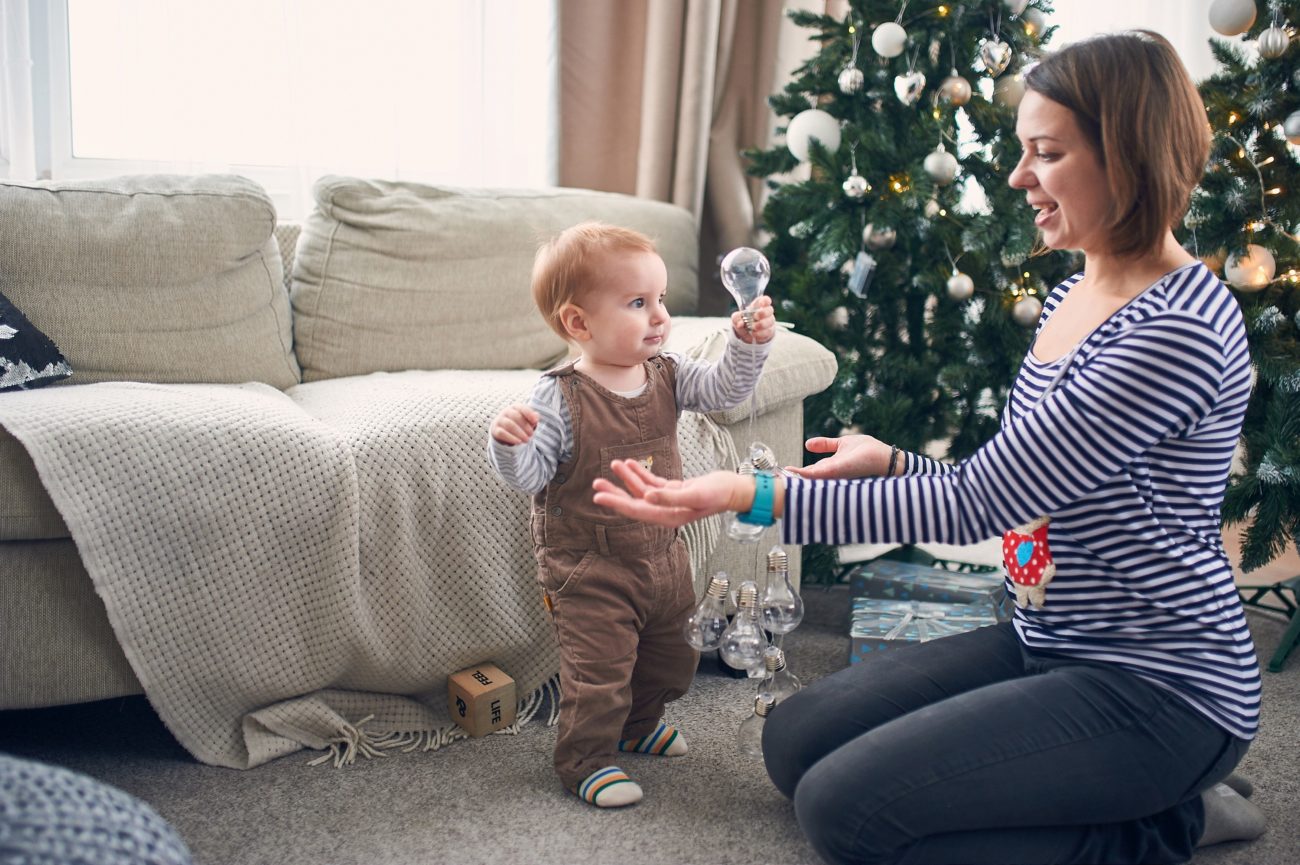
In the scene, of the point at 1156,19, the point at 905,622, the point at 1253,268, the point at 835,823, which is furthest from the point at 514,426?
the point at 1156,19

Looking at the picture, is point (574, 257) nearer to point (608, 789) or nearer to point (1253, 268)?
point (608, 789)

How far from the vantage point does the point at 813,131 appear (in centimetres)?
224

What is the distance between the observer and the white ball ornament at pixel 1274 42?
1.92m

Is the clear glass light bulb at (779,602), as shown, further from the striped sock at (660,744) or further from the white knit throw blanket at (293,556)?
the white knit throw blanket at (293,556)

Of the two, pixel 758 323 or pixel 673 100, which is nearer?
pixel 758 323

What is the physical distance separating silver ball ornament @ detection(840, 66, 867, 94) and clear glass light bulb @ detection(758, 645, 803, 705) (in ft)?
4.02

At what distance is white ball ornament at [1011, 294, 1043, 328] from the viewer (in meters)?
2.15

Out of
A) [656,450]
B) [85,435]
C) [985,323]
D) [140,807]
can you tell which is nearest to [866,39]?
[985,323]

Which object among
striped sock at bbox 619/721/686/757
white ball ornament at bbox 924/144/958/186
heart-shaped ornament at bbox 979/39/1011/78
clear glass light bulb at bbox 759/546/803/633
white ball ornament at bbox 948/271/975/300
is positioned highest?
heart-shaped ornament at bbox 979/39/1011/78

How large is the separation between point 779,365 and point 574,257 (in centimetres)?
57

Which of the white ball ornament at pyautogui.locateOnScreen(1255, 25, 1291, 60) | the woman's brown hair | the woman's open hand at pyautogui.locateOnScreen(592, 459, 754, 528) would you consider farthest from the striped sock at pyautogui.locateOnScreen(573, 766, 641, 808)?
the white ball ornament at pyautogui.locateOnScreen(1255, 25, 1291, 60)

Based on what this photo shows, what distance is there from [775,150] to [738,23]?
2.46 feet

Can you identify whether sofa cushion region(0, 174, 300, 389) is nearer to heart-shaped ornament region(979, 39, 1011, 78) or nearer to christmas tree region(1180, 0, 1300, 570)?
heart-shaped ornament region(979, 39, 1011, 78)

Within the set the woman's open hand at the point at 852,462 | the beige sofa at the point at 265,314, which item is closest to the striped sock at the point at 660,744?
the beige sofa at the point at 265,314
